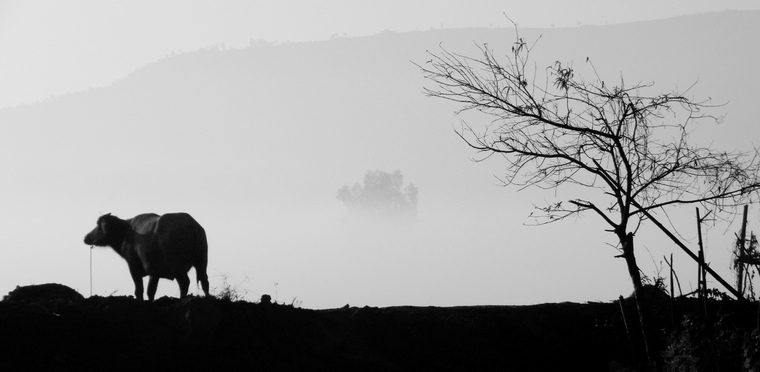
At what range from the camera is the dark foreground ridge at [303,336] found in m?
16.5

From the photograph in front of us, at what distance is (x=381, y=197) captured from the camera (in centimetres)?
15238

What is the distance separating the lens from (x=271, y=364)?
1688cm

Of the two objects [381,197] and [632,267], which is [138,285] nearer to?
[632,267]

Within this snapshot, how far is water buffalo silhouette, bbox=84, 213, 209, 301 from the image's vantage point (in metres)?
22.6

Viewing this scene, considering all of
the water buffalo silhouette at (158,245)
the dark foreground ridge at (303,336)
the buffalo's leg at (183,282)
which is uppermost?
the water buffalo silhouette at (158,245)

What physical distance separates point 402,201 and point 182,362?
14106 centimetres

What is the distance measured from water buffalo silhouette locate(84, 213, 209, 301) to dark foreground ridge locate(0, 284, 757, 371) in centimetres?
320

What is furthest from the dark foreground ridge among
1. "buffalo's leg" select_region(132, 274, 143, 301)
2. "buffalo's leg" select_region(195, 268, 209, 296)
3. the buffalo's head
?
the buffalo's head

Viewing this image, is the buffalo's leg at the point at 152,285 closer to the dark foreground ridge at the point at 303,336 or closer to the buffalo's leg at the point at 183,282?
the buffalo's leg at the point at 183,282

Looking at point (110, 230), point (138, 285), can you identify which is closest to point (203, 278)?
point (138, 285)

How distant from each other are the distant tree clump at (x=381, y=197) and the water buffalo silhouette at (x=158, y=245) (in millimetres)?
124207

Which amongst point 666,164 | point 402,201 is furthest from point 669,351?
point 402,201

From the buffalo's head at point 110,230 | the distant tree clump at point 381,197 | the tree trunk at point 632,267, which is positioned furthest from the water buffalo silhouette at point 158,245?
the distant tree clump at point 381,197

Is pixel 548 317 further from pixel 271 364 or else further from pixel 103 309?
pixel 103 309
